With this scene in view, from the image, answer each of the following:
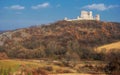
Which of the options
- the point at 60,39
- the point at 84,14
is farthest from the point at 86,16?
the point at 60,39

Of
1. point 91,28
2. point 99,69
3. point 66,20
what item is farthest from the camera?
point 66,20

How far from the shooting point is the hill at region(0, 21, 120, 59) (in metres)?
79.8

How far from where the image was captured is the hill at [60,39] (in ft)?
262

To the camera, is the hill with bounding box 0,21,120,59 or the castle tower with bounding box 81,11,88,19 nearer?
the hill with bounding box 0,21,120,59

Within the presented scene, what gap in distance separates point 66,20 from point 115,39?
1229 inches

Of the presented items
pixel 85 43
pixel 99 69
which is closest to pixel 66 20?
pixel 85 43

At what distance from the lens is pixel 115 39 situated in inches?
3745

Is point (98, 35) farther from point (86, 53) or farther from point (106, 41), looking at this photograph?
point (86, 53)

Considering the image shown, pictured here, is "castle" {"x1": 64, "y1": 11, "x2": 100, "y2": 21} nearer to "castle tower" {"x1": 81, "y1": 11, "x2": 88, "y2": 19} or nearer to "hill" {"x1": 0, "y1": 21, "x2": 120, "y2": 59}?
"castle tower" {"x1": 81, "y1": 11, "x2": 88, "y2": 19}

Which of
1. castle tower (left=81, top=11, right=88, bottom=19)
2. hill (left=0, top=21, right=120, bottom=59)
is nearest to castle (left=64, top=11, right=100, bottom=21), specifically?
castle tower (left=81, top=11, right=88, bottom=19)

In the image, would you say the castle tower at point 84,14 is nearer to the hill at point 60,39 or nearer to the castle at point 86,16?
the castle at point 86,16

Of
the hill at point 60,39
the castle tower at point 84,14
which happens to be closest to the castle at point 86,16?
the castle tower at point 84,14

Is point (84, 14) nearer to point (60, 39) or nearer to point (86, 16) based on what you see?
point (86, 16)

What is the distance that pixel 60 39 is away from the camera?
98.4m
